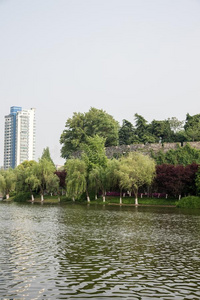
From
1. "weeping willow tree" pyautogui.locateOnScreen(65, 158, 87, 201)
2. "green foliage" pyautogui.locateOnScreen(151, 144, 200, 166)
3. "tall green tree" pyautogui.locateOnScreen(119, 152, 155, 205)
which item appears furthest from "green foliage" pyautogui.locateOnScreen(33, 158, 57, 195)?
"green foliage" pyautogui.locateOnScreen(151, 144, 200, 166)

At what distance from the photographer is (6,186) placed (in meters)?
73.4

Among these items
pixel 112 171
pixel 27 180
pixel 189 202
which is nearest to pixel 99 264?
pixel 189 202

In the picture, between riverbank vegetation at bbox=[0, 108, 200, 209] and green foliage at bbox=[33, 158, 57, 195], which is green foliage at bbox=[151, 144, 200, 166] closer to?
riverbank vegetation at bbox=[0, 108, 200, 209]

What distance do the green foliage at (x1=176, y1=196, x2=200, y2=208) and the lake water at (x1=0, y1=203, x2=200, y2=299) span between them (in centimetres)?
2505

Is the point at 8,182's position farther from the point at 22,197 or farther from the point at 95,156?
the point at 95,156

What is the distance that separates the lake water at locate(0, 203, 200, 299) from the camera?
10.9 m

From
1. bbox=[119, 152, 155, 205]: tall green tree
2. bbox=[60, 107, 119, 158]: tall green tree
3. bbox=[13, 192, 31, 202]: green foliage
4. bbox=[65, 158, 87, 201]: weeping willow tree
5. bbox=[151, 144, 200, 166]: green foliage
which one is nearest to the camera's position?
bbox=[119, 152, 155, 205]: tall green tree

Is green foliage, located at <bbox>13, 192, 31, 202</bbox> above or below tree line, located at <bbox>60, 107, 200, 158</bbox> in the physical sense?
below

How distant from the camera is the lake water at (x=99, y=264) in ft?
35.6

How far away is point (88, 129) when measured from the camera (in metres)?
86.6

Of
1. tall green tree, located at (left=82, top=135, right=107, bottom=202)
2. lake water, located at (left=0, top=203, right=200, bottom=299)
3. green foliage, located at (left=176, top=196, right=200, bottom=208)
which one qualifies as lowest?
lake water, located at (left=0, top=203, right=200, bottom=299)

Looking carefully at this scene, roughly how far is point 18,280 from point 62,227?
46.3 feet

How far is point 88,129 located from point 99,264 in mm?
72939

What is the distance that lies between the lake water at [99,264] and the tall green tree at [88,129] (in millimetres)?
62066
